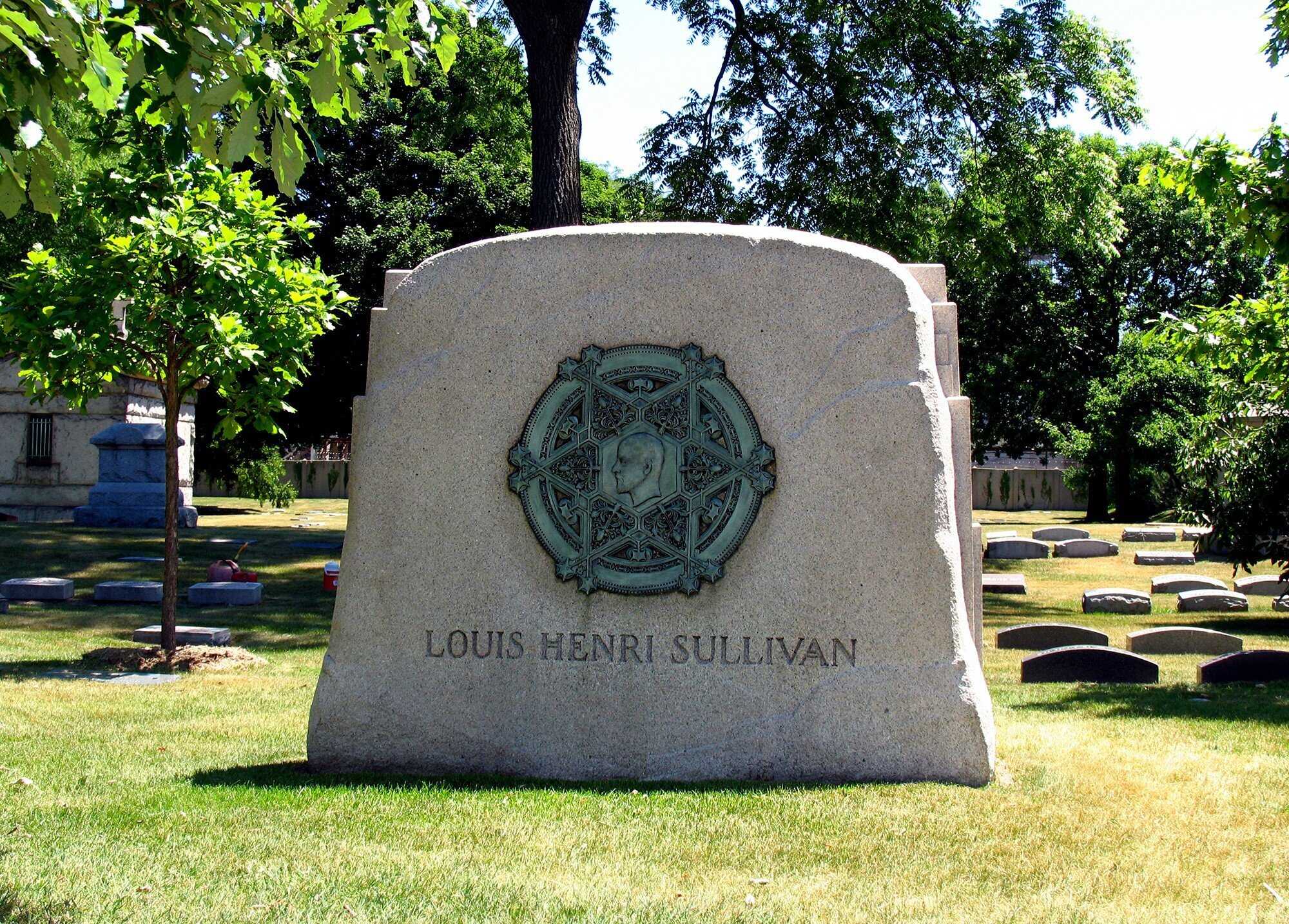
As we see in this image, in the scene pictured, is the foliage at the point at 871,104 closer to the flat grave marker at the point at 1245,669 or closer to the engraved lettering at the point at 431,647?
the flat grave marker at the point at 1245,669

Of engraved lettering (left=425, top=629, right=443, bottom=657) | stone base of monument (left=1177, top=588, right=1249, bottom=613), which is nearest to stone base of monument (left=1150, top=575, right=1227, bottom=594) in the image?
stone base of monument (left=1177, top=588, right=1249, bottom=613)

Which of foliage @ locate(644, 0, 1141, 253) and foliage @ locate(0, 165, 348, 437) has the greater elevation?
foliage @ locate(644, 0, 1141, 253)

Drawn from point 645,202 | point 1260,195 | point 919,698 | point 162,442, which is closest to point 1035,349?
point 645,202

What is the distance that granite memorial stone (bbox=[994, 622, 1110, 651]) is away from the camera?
12250 mm

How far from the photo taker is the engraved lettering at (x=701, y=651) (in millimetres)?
6254

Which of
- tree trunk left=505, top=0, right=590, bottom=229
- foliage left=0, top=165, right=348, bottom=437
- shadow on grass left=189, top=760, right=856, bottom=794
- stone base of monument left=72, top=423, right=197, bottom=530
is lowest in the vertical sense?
shadow on grass left=189, top=760, right=856, bottom=794

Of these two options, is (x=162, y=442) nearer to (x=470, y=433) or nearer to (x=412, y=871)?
(x=470, y=433)

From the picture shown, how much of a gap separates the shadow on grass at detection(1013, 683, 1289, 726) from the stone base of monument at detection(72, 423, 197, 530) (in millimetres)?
16814

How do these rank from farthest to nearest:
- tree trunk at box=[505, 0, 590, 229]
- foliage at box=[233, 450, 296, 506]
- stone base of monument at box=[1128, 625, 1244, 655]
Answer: foliage at box=[233, 450, 296, 506], tree trunk at box=[505, 0, 590, 229], stone base of monument at box=[1128, 625, 1244, 655]

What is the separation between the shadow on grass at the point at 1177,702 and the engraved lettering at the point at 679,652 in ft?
11.8

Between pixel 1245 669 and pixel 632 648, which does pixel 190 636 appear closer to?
pixel 632 648

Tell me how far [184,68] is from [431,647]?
308cm

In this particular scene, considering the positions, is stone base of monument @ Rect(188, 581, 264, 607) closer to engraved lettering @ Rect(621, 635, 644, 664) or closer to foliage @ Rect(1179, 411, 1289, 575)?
engraved lettering @ Rect(621, 635, 644, 664)

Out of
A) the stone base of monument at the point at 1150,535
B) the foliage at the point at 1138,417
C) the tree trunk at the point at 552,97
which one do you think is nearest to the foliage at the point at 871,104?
the tree trunk at the point at 552,97
